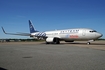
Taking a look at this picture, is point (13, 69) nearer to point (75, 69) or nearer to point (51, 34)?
point (75, 69)

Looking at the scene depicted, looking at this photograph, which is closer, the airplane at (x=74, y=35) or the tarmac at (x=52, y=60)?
the tarmac at (x=52, y=60)

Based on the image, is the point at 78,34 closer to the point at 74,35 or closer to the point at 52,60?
the point at 74,35

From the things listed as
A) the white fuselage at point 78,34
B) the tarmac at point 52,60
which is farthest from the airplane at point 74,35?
the tarmac at point 52,60

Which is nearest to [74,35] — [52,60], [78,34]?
[78,34]

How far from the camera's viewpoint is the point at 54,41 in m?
33.0

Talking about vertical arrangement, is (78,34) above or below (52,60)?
above

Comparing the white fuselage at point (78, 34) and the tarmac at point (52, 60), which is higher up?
the white fuselage at point (78, 34)

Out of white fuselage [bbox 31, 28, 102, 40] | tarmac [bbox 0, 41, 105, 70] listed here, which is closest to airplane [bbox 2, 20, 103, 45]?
white fuselage [bbox 31, 28, 102, 40]

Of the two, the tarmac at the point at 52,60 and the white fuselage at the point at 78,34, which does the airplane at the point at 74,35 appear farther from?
the tarmac at the point at 52,60

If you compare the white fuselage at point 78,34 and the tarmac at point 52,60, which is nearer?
the tarmac at point 52,60

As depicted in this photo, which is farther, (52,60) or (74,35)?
(74,35)

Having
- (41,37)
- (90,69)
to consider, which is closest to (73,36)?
(41,37)

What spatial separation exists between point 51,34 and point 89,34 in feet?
37.0

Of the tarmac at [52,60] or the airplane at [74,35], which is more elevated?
the airplane at [74,35]
